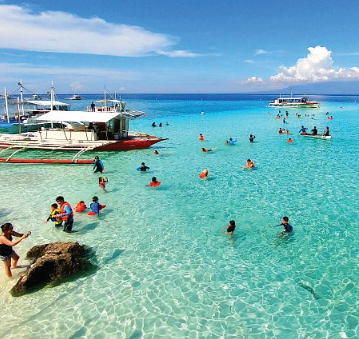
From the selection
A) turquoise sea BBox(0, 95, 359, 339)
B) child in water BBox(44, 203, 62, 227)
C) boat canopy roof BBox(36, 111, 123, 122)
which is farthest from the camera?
boat canopy roof BBox(36, 111, 123, 122)

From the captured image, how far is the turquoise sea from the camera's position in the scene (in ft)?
27.1

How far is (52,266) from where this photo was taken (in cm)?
1002

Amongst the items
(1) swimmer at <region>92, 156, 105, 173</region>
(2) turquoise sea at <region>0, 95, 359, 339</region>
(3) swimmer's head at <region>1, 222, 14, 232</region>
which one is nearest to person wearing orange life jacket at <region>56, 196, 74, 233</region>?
(2) turquoise sea at <region>0, 95, 359, 339</region>

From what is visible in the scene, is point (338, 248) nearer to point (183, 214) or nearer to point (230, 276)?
point (230, 276)

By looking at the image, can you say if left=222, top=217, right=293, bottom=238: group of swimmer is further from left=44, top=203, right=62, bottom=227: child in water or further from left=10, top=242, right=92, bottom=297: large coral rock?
left=44, top=203, right=62, bottom=227: child in water

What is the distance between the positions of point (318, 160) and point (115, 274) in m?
21.5

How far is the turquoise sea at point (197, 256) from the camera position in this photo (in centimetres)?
825

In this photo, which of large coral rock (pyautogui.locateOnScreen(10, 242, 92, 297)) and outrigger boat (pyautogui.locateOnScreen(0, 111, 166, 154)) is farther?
outrigger boat (pyautogui.locateOnScreen(0, 111, 166, 154))

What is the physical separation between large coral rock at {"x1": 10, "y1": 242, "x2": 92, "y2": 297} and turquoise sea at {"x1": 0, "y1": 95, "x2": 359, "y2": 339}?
0.36 metres

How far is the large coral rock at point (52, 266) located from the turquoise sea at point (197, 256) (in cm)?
36

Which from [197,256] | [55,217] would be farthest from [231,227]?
[55,217]

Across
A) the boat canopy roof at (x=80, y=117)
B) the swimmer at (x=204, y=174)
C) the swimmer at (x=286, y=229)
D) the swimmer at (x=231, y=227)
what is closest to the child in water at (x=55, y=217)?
the swimmer at (x=231, y=227)

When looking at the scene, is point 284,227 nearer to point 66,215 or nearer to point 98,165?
point 66,215

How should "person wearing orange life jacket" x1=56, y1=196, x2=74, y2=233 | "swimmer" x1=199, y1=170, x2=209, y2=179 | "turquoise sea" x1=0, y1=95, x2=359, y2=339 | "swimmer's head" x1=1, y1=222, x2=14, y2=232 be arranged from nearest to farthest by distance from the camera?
"turquoise sea" x1=0, y1=95, x2=359, y2=339 → "swimmer's head" x1=1, y1=222, x2=14, y2=232 → "person wearing orange life jacket" x1=56, y1=196, x2=74, y2=233 → "swimmer" x1=199, y1=170, x2=209, y2=179
